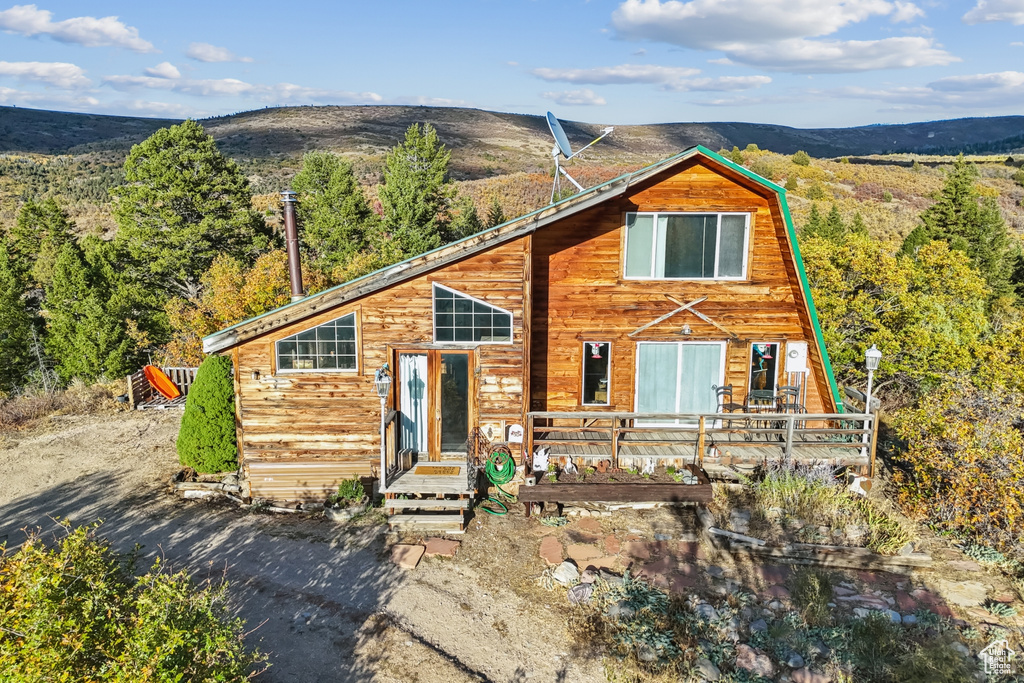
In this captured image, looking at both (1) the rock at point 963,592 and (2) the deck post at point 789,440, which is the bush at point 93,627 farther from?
(1) the rock at point 963,592

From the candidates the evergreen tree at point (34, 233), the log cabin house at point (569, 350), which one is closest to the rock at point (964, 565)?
the log cabin house at point (569, 350)

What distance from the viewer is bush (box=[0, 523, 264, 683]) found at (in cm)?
484

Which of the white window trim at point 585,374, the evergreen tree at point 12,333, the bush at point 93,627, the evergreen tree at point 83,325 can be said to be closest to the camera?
the bush at point 93,627

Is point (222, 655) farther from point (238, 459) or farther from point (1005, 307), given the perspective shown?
point (1005, 307)

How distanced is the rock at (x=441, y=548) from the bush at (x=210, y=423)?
4450mm

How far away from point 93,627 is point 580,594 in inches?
229

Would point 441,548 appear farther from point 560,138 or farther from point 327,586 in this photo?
point 560,138

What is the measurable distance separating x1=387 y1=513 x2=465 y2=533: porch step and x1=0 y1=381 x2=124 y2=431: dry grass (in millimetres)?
11256

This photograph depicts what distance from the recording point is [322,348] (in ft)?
35.9

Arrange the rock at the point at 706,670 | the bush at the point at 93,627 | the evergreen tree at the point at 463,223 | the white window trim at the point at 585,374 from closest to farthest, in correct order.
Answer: the bush at the point at 93,627 < the rock at the point at 706,670 < the white window trim at the point at 585,374 < the evergreen tree at the point at 463,223

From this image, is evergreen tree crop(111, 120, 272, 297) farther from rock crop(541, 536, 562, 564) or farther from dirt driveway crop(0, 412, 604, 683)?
rock crop(541, 536, 562, 564)

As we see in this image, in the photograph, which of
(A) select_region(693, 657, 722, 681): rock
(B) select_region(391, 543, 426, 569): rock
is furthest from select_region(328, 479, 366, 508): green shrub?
(A) select_region(693, 657, 722, 681): rock

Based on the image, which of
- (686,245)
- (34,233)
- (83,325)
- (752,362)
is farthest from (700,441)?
(34,233)

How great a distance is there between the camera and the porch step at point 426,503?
10.3 m
